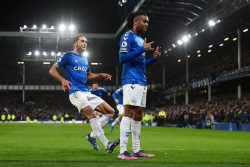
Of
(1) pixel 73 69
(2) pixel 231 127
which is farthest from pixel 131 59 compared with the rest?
(2) pixel 231 127

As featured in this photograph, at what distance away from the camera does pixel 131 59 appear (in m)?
7.79

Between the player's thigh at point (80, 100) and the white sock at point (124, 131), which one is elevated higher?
the player's thigh at point (80, 100)

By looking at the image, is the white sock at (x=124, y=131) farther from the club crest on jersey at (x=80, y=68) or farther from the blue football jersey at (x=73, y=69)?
the club crest on jersey at (x=80, y=68)

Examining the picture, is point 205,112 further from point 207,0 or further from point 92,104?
point 92,104

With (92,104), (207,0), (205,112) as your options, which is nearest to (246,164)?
(92,104)

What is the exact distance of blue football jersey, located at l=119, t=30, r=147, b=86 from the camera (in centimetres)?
784

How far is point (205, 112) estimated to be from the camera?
3819 cm

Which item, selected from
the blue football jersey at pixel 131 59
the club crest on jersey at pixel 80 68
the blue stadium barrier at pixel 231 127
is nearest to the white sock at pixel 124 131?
the blue football jersey at pixel 131 59

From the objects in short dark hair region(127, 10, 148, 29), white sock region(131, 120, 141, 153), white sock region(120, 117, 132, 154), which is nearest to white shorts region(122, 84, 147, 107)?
white sock region(120, 117, 132, 154)

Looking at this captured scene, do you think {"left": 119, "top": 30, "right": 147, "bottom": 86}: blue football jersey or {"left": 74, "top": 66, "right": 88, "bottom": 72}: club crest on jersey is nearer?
{"left": 119, "top": 30, "right": 147, "bottom": 86}: blue football jersey

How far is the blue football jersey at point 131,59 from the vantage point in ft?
25.7

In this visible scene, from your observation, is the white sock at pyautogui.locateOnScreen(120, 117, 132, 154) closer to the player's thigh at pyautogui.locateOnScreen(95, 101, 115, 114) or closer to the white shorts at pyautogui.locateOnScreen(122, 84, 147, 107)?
the white shorts at pyautogui.locateOnScreen(122, 84, 147, 107)

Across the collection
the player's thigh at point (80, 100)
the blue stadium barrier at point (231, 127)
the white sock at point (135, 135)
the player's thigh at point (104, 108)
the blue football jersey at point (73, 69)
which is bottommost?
the blue stadium barrier at point (231, 127)

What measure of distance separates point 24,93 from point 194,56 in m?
30.1
